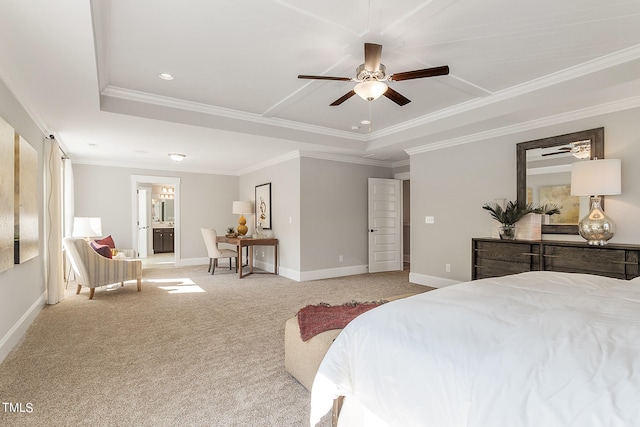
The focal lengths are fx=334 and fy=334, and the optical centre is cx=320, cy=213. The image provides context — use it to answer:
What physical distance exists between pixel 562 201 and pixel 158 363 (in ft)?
14.6

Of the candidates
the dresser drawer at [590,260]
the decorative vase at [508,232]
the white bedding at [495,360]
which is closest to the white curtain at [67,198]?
the white bedding at [495,360]

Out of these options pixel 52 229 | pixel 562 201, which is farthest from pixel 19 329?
pixel 562 201

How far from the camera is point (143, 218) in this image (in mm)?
10109

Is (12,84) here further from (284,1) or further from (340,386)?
(340,386)

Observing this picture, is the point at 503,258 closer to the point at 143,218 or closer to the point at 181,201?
the point at 181,201

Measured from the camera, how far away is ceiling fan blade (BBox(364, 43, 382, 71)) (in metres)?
2.43

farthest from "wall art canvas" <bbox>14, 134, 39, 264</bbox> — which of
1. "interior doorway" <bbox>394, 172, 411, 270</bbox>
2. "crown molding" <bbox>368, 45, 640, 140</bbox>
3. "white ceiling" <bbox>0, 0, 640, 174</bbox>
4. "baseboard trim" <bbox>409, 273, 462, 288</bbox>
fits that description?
"interior doorway" <bbox>394, 172, 411, 270</bbox>

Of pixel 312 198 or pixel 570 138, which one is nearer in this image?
pixel 570 138

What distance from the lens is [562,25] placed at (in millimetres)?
2496

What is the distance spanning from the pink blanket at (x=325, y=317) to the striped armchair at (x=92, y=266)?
11.7 ft

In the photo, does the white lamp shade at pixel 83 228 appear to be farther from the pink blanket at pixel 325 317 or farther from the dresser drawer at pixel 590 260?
the dresser drawer at pixel 590 260

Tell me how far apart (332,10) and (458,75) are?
1.65 meters

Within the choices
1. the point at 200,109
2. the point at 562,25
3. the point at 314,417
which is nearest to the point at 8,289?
the point at 200,109

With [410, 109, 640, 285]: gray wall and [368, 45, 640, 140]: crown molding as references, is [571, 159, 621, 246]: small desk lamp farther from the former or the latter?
[368, 45, 640, 140]: crown molding
